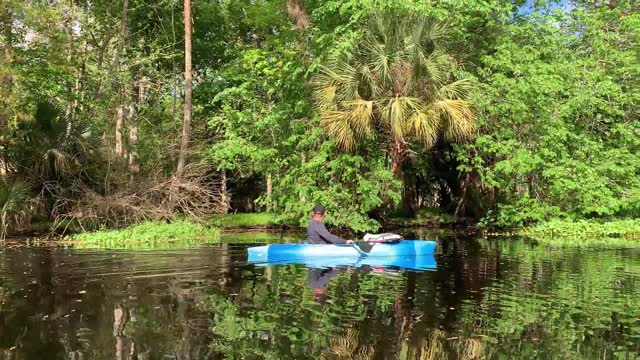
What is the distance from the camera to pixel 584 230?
22.1 m

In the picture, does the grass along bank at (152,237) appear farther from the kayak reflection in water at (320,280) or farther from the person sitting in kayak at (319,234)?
the kayak reflection in water at (320,280)

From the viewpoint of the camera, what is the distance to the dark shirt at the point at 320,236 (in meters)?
14.7

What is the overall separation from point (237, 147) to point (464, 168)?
8803 millimetres

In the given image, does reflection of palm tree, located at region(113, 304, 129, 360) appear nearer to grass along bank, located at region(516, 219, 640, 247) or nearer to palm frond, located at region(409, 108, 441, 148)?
palm frond, located at region(409, 108, 441, 148)

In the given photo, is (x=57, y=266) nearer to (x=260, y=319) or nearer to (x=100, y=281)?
(x=100, y=281)

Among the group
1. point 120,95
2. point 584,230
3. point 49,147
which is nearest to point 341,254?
point 584,230

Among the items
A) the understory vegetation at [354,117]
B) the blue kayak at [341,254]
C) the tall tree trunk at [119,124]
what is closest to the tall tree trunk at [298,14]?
the understory vegetation at [354,117]

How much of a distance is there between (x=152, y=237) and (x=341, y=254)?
8.71m

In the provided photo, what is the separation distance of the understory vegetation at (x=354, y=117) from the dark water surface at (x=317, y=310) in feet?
24.8

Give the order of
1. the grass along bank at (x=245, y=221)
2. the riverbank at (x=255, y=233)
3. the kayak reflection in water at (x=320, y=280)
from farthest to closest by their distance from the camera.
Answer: the grass along bank at (x=245, y=221) < the riverbank at (x=255, y=233) < the kayak reflection in water at (x=320, y=280)

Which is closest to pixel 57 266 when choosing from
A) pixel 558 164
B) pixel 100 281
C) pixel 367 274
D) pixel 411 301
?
pixel 100 281

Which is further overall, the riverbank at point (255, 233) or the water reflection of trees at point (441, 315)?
the riverbank at point (255, 233)

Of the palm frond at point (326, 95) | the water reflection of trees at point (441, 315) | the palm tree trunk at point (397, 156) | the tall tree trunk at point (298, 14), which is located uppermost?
the tall tree trunk at point (298, 14)

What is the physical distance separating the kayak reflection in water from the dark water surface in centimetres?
4
